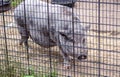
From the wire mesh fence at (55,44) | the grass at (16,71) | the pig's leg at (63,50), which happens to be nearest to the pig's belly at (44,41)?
the wire mesh fence at (55,44)

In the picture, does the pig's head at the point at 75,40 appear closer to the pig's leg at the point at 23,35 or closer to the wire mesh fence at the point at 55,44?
the wire mesh fence at the point at 55,44

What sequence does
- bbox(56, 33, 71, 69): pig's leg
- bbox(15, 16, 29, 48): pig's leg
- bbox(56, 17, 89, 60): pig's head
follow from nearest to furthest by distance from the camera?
1. bbox(56, 17, 89, 60): pig's head
2. bbox(56, 33, 71, 69): pig's leg
3. bbox(15, 16, 29, 48): pig's leg

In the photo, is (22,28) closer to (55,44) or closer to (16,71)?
(55,44)

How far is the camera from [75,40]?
197 inches

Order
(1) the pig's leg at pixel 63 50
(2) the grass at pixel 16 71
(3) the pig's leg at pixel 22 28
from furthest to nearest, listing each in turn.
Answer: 1. (3) the pig's leg at pixel 22 28
2. (1) the pig's leg at pixel 63 50
3. (2) the grass at pixel 16 71

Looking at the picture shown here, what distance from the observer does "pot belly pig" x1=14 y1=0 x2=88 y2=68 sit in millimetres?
4984

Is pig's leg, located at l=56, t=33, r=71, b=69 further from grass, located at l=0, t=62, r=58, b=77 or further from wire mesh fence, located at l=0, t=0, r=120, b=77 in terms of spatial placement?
grass, located at l=0, t=62, r=58, b=77

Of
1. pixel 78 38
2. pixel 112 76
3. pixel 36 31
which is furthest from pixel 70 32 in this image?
pixel 112 76

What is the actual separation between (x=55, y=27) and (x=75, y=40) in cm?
45

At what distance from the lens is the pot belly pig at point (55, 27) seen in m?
4.98

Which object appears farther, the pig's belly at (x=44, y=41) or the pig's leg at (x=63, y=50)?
the pig's belly at (x=44, y=41)

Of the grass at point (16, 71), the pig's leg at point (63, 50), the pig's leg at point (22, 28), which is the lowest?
the grass at point (16, 71)

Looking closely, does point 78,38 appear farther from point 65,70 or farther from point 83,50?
point 65,70

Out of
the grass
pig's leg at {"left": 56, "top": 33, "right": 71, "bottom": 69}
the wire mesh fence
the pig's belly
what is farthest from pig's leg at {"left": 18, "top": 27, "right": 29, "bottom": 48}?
the grass
